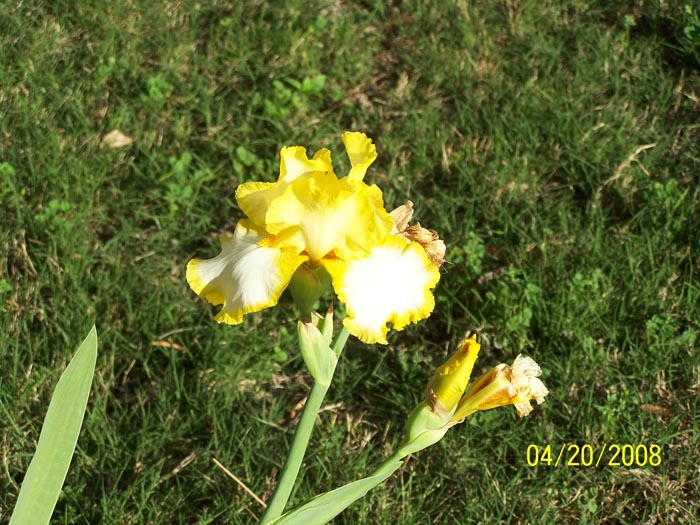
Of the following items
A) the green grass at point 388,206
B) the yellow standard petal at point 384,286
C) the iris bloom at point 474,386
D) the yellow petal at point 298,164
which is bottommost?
the green grass at point 388,206

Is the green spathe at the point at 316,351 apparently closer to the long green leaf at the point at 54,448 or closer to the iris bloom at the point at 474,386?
the iris bloom at the point at 474,386

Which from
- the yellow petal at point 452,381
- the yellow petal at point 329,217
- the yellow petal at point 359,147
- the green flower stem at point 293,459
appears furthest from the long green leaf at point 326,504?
the yellow petal at point 359,147

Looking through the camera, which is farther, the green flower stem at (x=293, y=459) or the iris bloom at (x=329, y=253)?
the green flower stem at (x=293, y=459)

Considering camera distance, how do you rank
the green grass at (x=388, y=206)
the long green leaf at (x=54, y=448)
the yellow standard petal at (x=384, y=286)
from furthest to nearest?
the green grass at (x=388, y=206) → the long green leaf at (x=54, y=448) → the yellow standard petal at (x=384, y=286)

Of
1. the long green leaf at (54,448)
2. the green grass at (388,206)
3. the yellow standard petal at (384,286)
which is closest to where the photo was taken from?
the yellow standard petal at (384,286)

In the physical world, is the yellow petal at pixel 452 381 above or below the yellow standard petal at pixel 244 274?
below

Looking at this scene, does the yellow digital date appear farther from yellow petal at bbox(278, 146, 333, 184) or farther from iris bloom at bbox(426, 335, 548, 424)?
yellow petal at bbox(278, 146, 333, 184)

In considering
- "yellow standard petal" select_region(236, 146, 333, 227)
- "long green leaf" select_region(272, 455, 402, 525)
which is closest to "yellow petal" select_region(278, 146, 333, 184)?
"yellow standard petal" select_region(236, 146, 333, 227)

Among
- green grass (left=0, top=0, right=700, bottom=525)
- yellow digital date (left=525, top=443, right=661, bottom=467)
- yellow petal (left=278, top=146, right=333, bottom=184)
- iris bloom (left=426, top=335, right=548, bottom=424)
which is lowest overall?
yellow digital date (left=525, top=443, right=661, bottom=467)
